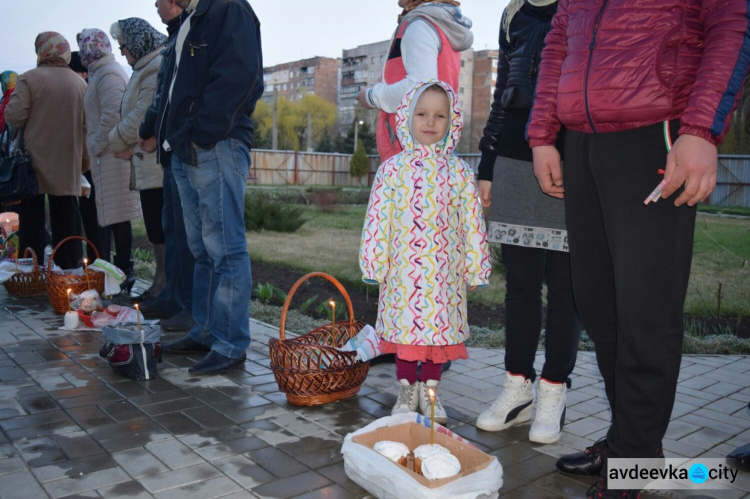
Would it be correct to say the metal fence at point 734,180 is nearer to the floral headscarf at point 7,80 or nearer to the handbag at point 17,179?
the floral headscarf at point 7,80

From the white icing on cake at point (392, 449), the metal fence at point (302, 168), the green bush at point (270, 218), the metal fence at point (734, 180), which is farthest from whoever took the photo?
the metal fence at point (302, 168)

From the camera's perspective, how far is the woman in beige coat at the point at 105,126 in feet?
18.5

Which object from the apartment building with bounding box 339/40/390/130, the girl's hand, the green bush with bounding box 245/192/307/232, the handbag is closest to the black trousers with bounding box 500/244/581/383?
the girl's hand

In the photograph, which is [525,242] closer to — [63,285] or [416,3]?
[416,3]

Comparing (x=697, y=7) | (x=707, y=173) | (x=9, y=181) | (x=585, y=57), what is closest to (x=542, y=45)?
(x=585, y=57)

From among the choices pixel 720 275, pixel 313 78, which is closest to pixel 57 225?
pixel 720 275

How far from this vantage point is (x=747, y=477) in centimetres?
258

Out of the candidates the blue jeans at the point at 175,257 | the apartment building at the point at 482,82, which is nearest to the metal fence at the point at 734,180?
the blue jeans at the point at 175,257

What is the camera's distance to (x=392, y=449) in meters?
2.36

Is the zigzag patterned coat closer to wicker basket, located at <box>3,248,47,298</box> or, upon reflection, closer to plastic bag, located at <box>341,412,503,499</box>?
plastic bag, located at <box>341,412,503,499</box>

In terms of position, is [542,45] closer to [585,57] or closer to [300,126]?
[585,57]

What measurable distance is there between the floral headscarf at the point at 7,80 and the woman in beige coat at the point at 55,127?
3.77 ft

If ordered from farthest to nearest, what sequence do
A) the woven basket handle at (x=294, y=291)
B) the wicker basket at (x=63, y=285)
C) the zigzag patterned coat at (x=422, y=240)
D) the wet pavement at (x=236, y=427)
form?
the wicker basket at (x=63, y=285) → the woven basket handle at (x=294, y=291) → the zigzag patterned coat at (x=422, y=240) → the wet pavement at (x=236, y=427)

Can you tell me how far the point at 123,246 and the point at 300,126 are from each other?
256 ft
